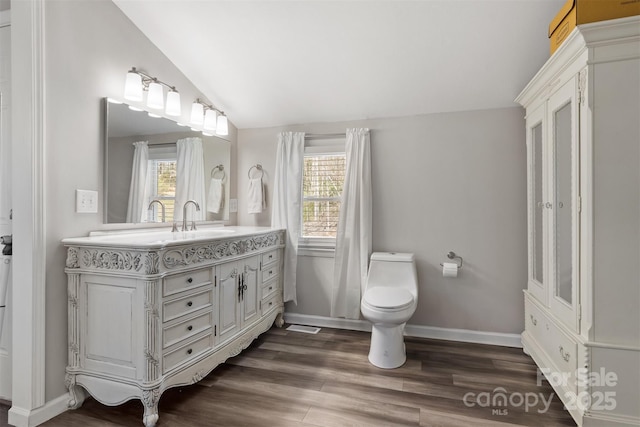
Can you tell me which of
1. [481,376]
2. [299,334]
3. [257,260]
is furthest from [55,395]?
[481,376]

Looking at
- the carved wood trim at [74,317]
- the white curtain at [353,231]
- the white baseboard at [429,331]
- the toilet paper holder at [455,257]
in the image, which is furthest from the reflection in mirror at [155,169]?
the toilet paper holder at [455,257]

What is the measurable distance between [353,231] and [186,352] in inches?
62.6

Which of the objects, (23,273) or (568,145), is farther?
(568,145)

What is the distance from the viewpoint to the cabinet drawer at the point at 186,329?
5.41 feet

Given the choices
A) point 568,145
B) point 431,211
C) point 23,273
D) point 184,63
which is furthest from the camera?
point 431,211

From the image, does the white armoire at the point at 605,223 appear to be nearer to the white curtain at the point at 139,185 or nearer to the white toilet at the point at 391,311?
the white toilet at the point at 391,311

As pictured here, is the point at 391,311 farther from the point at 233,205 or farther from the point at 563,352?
the point at 233,205

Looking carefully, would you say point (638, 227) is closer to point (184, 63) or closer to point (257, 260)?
point (257, 260)

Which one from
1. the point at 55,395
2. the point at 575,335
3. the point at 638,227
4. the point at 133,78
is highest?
the point at 133,78

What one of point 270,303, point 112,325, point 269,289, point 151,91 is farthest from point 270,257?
point 151,91

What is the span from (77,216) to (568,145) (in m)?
2.78

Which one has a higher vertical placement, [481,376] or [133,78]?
[133,78]

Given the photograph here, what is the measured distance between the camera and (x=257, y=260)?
2.50 metres

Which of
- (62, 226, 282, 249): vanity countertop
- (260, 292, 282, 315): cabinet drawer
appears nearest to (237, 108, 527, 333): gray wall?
(260, 292, 282, 315): cabinet drawer
